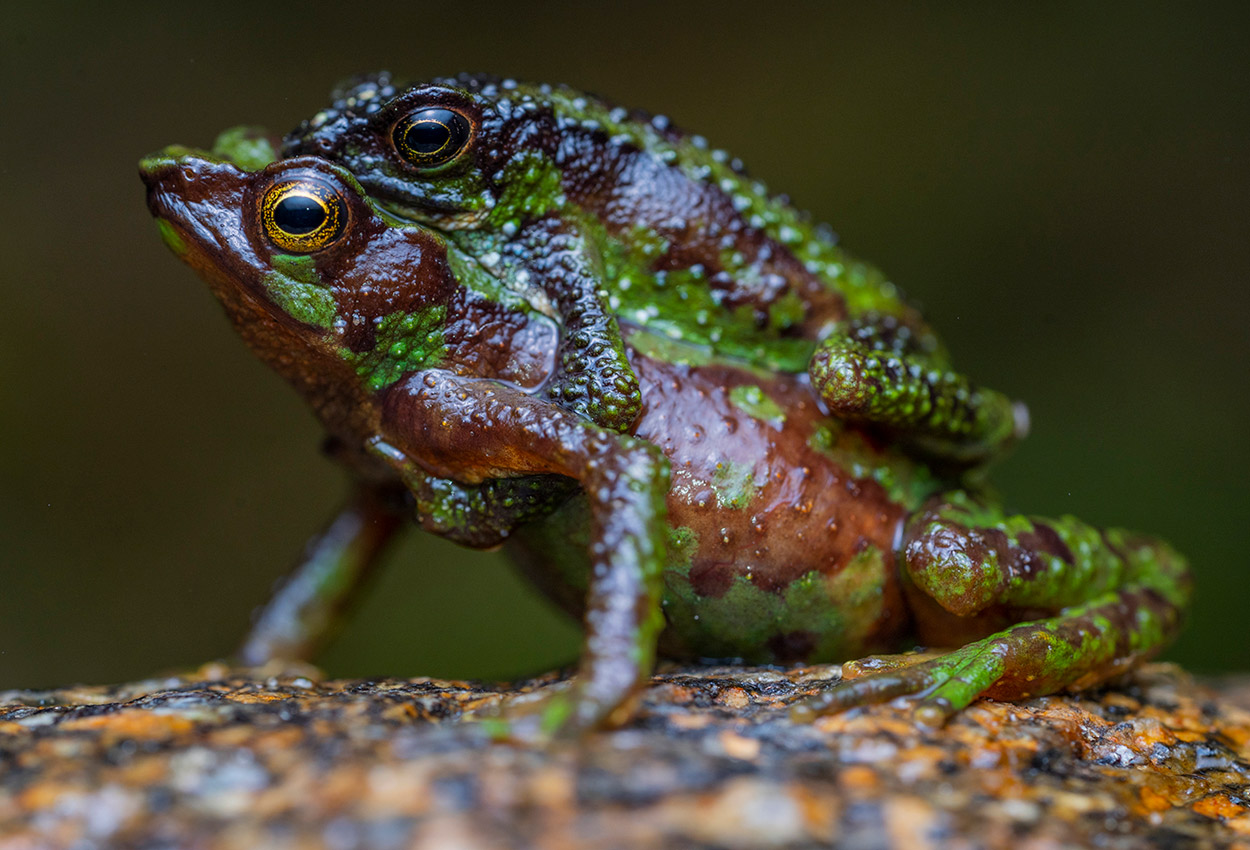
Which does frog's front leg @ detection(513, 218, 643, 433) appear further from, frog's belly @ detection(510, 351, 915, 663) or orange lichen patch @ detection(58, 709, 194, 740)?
orange lichen patch @ detection(58, 709, 194, 740)

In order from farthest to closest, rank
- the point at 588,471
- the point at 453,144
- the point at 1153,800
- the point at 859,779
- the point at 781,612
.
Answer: the point at 781,612 < the point at 453,144 < the point at 588,471 < the point at 1153,800 < the point at 859,779

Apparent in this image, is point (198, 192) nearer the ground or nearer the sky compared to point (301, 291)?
nearer the sky

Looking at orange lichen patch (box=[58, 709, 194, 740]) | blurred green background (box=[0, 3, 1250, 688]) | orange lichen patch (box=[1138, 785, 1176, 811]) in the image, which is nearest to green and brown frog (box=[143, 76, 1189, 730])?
orange lichen patch (box=[1138, 785, 1176, 811])

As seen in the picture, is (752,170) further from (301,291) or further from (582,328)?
(301,291)

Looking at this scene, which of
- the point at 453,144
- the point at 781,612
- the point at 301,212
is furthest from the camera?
the point at 781,612

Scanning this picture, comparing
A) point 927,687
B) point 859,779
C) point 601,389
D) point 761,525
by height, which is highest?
point 601,389

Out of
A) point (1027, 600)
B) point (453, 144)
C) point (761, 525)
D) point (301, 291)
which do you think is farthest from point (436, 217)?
point (1027, 600)

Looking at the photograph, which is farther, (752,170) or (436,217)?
(752,170)
